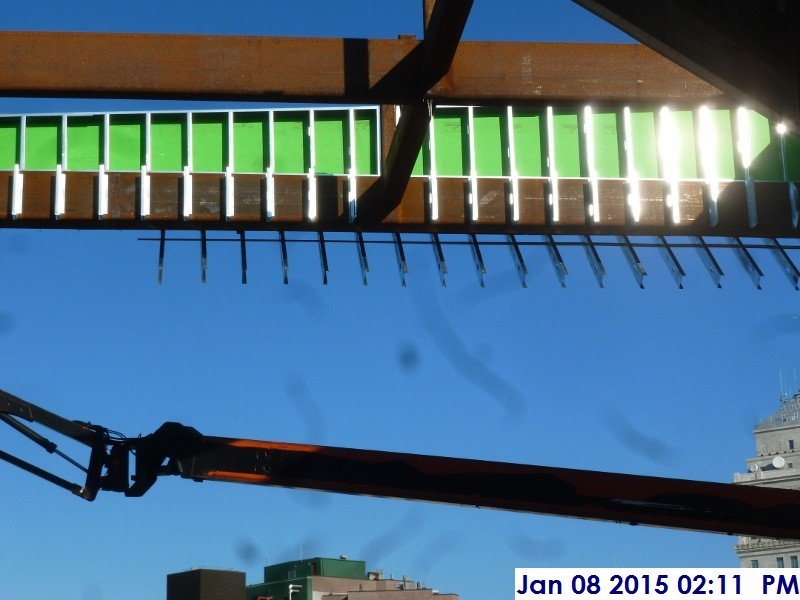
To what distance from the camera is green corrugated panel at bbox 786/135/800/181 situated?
1441 centimetres

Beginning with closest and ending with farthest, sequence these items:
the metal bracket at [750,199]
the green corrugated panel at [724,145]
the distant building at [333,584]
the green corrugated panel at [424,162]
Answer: the metal bracket at [750,199]
the green corrugated panel at [424,162]
the green corrugated panel at [724,145]
the distant building at [333,584]

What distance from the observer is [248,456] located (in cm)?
1326

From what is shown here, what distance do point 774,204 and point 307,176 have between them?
5.62 metres

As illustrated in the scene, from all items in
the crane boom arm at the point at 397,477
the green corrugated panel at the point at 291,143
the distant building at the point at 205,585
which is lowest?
the distant building at the point at 205,585

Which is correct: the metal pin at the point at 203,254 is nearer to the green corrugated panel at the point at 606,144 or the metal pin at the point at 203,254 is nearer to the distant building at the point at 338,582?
the green corrugated panel at the point at 606,144

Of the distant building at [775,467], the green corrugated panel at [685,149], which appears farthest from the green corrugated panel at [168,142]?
the distant building at [775,467]

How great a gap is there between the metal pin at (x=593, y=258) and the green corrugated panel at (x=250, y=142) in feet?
13.2

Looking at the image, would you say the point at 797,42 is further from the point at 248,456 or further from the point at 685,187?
the point at 248,456

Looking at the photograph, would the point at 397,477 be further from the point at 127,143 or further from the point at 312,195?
the point at 127,143

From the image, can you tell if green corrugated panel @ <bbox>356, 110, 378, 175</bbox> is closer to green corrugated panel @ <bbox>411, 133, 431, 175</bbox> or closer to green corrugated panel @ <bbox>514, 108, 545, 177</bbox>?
green corrugated panel @ <bbox>411, 133, 431, 175</bbox>

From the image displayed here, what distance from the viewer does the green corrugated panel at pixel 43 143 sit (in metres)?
14.2

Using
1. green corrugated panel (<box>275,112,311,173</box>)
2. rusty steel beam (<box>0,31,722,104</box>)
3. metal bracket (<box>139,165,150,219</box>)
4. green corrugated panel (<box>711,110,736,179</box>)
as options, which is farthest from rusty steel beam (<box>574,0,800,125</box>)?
metal bracket (<box>139,165,150,219</box>)

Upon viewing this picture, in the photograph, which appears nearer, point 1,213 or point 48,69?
point 48,69

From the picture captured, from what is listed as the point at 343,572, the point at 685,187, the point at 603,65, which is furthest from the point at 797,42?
the point at 343,572
